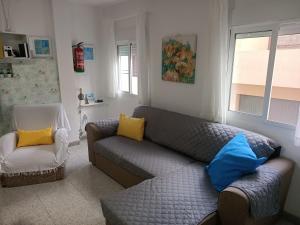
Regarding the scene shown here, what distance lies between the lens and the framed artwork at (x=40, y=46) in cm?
331

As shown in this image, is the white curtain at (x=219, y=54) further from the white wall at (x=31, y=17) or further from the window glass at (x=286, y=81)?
the white wall at (x=31, y=17)

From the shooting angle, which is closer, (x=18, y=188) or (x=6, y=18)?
(x=18, y=188)

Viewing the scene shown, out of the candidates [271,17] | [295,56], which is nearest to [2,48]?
[271,17]

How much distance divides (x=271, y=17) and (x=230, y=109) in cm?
103

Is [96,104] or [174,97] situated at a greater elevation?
[174,97]

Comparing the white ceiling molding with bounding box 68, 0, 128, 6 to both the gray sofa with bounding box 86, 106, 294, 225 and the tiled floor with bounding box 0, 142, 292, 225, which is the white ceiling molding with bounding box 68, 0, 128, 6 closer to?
the gray sofa with bounding box 86, 106, 294, 225

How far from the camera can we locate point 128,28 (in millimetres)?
3840

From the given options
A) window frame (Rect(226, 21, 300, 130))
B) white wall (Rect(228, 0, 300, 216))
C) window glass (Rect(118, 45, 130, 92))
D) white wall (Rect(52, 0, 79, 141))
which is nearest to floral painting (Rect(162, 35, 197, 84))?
window frame (Rect(226, 21, 300, 130))

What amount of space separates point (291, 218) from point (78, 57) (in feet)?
12.6

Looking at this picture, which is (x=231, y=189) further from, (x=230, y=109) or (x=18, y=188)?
(x=18, y=188)

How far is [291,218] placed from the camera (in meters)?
2.07

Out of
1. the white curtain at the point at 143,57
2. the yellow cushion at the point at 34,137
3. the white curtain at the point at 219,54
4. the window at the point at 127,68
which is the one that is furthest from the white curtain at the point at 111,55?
the white curtain at the point at 219,54

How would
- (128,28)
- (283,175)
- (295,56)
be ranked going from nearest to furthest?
(283,175), (295,56), (128,28)

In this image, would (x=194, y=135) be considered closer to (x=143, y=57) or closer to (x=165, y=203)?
(x=165, y=203)
